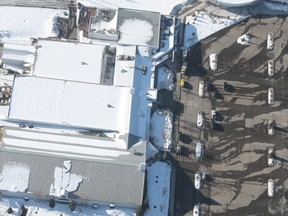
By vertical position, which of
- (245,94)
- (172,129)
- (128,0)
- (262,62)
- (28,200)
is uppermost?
(128,0)

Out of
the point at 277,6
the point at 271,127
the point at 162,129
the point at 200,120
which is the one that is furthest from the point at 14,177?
the point at 277,6

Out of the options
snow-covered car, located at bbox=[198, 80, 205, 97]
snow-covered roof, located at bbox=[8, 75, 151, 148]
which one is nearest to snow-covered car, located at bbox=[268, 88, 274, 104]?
snow-covered car, located at bbox=[198, 80, 205, 97]

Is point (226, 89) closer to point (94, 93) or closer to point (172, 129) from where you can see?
point (172, 129)

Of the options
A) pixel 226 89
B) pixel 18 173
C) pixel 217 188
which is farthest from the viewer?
pixel 226 89

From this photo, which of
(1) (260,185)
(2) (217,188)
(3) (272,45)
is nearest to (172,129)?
(2) (217,188)

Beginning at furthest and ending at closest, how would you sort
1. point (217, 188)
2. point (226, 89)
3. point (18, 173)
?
point (226, 89) → point (217, 188) → point (18, 173)

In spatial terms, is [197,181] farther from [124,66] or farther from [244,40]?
[244,40]

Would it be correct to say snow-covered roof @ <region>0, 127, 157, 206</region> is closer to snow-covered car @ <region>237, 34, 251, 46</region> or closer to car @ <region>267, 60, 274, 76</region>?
car @ <region>267, 60, 274, 76</region>
